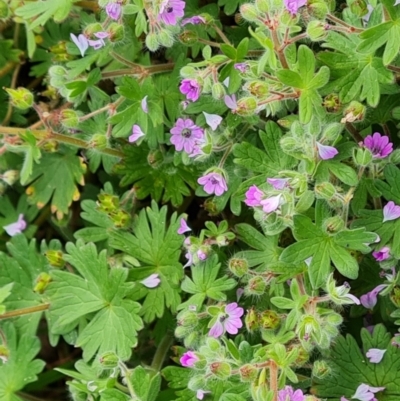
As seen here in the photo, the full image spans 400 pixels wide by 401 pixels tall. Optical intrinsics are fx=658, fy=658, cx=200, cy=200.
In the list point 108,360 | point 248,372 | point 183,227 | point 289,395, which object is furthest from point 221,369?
point 183,227

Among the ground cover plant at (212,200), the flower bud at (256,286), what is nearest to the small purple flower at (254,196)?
the ground cover plant at (212,200)

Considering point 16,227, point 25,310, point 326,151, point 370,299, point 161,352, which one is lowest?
point 161,352

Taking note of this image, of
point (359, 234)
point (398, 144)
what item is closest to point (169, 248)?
point (359, 234)

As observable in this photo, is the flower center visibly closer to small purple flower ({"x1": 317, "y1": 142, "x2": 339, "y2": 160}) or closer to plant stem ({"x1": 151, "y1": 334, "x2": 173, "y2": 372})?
small purple flower ({"x1": 317, "y1": 142, "x2": 339, "y2": 160})

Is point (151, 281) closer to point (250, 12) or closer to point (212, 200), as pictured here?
point (212, 200)

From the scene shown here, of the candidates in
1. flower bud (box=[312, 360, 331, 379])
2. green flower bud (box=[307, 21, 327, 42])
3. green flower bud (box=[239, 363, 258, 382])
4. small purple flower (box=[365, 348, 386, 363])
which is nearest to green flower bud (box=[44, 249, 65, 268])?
green flower bud (box=[239, 363, 258, 382])

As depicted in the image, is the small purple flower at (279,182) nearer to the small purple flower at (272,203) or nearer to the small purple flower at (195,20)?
the small purple flower at (272,203)

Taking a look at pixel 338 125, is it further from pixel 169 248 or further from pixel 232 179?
pixel 169 248
